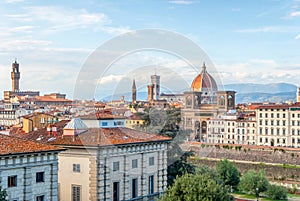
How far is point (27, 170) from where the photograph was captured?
19.5 metres

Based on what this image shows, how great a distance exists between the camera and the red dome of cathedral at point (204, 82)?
23.5m

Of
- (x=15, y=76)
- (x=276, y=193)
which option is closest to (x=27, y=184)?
(x=276, y=193)

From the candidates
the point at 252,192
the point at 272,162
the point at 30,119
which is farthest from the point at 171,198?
the point at 272,162

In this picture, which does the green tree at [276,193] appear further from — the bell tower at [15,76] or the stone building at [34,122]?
the bell tower at [15,76]

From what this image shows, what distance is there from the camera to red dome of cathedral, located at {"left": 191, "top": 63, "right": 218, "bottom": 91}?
2347cm

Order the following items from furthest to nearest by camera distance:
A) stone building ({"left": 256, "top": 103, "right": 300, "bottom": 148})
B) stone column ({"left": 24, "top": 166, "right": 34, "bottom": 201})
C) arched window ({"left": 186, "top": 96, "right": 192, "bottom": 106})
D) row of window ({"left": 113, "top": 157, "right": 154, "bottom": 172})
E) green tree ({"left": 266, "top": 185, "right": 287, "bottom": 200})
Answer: stone building ({"left": 256, "top": 103, "right": 300, "bottom": 148})
green tree ({"left": 266, "top": 185, "right": 287, "bottom": 200})
arched window ({"left": 186, "top": 96, "right": 192, "bottom": 106})
row of window ({"left": 113, "top": 157, "right": 154, "bottom": 172})
stone column ({"left": 24, "top": 166, "right": 34, "bottom": 201})

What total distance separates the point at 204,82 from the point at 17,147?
10.9 metres

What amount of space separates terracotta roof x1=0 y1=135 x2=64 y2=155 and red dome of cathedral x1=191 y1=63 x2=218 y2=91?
24.7 ft

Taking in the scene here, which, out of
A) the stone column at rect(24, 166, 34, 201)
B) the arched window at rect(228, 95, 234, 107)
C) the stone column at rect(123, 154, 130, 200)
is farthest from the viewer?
the arched window at rect(228, 95, 234, 107)

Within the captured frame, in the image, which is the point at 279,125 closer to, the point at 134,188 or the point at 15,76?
the point at 134,188

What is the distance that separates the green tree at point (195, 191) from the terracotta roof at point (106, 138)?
4086 millimetres

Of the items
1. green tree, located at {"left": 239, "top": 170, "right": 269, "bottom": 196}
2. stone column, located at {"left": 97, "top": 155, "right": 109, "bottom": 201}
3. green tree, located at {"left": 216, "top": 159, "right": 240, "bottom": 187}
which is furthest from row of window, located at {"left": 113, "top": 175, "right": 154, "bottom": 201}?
green tree, located at {"left": 216, "top": 159, "right": 240, "bottom": 187}

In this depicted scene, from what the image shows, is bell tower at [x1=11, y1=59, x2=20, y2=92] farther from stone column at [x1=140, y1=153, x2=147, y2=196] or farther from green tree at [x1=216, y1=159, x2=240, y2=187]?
stone column at [x1=140, y1=153, x2=147, y2=196]

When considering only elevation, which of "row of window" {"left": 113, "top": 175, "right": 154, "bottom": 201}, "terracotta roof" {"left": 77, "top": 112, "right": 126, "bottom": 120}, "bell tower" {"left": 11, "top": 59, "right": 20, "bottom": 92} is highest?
A: "bell tower" {"left": 11, "top": 59, "right": 20, "bottom": 92}
